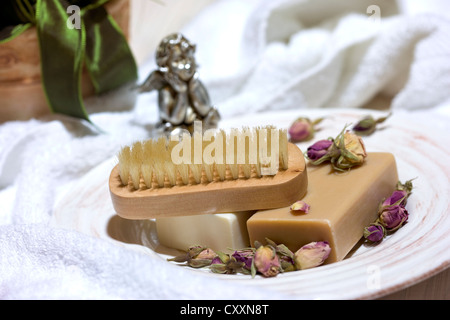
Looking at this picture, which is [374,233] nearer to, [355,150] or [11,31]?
[355,150]

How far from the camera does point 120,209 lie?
623 millimetres

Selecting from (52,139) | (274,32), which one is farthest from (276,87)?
(52,139)

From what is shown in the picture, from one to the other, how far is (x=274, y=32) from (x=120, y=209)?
59cm

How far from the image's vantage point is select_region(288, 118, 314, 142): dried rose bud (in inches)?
33.2

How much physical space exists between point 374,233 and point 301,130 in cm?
27

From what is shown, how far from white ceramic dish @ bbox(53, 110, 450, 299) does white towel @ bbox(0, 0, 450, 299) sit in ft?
0.20

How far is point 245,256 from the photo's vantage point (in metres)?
0.57

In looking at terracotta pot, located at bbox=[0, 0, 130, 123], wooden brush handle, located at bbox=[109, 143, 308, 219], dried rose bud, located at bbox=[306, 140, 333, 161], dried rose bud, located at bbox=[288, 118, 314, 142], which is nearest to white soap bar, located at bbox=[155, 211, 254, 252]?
wooden brush handle, located at bbox=[109, 143, 308, 219]

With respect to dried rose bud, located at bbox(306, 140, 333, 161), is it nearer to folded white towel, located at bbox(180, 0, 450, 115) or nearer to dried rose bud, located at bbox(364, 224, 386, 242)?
dried rose bud, located at bbox(364, 224, 386, 242)

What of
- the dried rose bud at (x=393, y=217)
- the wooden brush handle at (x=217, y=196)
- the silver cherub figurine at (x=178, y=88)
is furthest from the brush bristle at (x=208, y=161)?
the silver cherub figurine at (x=178, y=88)

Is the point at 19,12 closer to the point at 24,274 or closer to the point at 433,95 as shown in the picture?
the point at 24,274

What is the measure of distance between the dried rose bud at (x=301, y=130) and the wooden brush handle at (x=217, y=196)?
22 centimetres

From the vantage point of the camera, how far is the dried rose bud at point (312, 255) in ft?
1.81

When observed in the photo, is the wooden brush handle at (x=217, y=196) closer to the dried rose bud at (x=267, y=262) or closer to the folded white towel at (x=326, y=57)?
the dried rose bud at (x=267, y=262)
